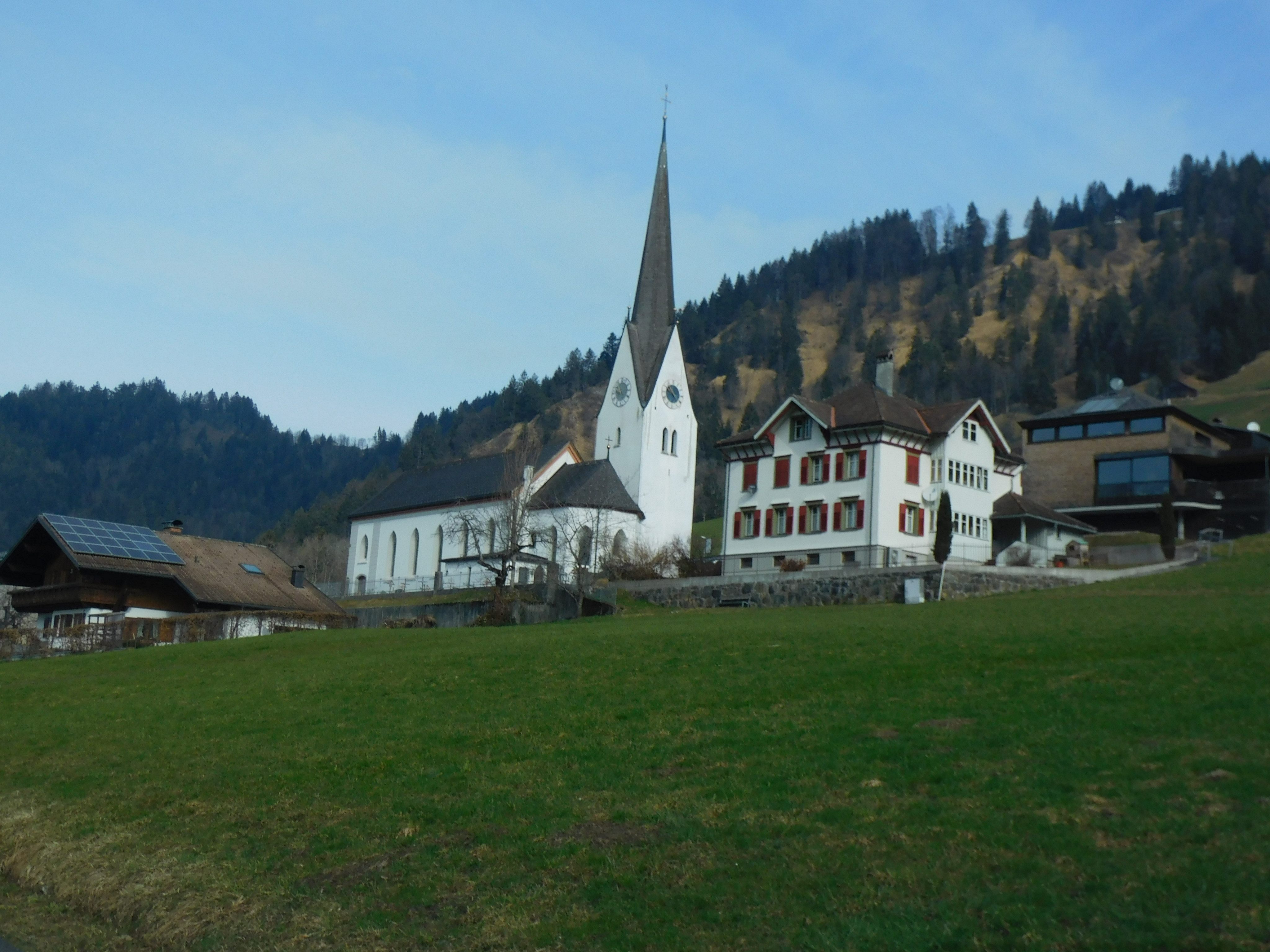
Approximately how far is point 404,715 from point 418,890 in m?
9.90

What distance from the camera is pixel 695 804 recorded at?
46.1 feet

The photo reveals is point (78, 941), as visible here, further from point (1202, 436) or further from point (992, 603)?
point (1202, 436)

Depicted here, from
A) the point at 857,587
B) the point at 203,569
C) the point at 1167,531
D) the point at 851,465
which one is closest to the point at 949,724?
the point at 857,587

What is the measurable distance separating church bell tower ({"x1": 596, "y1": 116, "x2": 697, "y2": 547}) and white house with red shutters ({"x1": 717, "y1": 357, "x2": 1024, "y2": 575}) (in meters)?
18.0

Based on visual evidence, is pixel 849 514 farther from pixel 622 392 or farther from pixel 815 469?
pixel 622 392

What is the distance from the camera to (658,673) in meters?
24.4

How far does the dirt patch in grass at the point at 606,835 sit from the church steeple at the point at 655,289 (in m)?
72.9

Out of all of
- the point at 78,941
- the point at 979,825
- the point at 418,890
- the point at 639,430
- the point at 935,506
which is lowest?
the point at 78,941

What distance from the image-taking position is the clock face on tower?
3413 inches

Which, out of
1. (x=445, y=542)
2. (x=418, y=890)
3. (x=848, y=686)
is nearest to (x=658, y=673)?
(x=848, y=686)

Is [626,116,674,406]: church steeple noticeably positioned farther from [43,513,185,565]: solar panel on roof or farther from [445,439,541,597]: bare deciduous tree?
[43,513,185,565]: solar panel on roof

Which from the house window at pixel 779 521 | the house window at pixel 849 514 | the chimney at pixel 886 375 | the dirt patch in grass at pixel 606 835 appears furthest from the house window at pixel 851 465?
the dirt patch in grass at pixel 606 835

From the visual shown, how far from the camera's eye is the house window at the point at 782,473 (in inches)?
2480

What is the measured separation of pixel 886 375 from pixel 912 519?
39.1 ft
